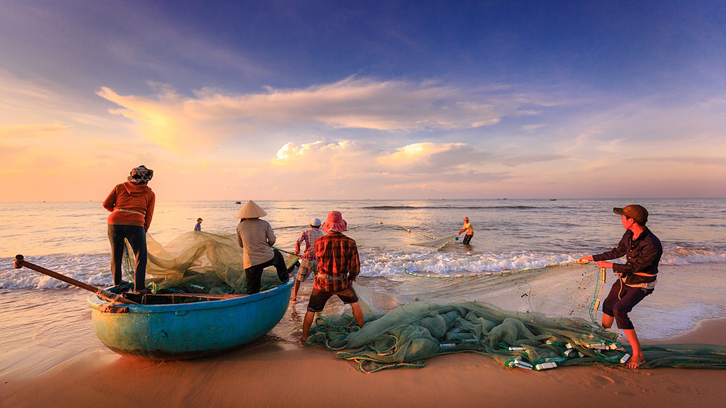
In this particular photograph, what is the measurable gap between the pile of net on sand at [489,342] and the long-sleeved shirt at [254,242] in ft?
4.05

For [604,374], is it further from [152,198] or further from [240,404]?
[152,198]

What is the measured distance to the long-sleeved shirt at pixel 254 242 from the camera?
4.59 metres

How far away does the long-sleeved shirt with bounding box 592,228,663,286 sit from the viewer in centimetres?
352

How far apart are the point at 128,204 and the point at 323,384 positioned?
3.40 m

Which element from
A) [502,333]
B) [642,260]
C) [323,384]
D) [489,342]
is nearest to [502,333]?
[502,333]

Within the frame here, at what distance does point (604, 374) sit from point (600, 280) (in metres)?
1.29

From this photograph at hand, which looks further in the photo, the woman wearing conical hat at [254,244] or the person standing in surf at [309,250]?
the person standing in surf at [309,250]

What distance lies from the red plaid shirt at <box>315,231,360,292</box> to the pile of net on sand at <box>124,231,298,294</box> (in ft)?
4.44

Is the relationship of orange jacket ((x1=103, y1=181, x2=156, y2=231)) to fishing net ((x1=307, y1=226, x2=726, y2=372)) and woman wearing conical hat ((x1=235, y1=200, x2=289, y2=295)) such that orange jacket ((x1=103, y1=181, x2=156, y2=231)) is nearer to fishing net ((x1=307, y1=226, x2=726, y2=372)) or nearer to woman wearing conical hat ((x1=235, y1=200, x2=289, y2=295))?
woman wearing conical hat ((x1=235, y1=200, x2=289, y2=295))

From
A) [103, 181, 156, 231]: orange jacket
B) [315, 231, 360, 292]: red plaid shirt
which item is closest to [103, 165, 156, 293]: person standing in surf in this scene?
[103, 181, 156, 231]: orange jacket

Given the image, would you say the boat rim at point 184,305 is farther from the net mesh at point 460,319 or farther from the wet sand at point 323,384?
the net mesh at point 460,319

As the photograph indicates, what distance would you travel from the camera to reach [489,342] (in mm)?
3982

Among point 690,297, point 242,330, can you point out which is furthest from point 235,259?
point 690,297

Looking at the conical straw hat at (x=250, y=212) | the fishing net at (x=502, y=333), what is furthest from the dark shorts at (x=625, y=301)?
the conical straw hat at (x=250, y=212)
